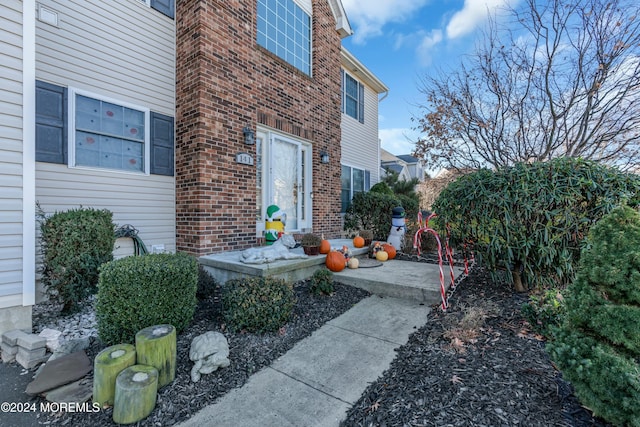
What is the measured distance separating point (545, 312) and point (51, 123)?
618cm

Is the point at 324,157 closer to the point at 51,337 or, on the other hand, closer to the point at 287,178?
the point at 287,178

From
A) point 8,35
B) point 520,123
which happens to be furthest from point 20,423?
point 520,123

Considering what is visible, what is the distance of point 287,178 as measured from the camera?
258 inches

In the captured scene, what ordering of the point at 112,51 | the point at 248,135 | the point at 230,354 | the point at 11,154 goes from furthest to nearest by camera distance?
1. the point at 248,135
2. the point at 112,51
3. the point at 11,154
4. the point at 230,354

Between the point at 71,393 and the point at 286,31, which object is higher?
the point at 286,31

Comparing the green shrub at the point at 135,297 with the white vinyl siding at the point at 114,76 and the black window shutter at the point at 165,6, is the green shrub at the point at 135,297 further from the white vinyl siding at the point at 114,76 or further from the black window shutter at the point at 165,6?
the black window shutter at the point at 165,6

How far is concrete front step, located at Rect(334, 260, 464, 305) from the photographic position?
3807 millimetres

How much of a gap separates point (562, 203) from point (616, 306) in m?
2.00

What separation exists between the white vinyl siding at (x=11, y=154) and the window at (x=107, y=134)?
1.13 metres

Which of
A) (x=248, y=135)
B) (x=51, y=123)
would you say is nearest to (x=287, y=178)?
(x=248, y=135)

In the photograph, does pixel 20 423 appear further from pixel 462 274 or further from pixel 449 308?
pixel 462 274

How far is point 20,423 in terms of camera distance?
193 cm

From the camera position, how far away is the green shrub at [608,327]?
150 cm

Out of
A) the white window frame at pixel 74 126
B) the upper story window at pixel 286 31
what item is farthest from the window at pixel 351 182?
the white window frame at pixel 74 126
